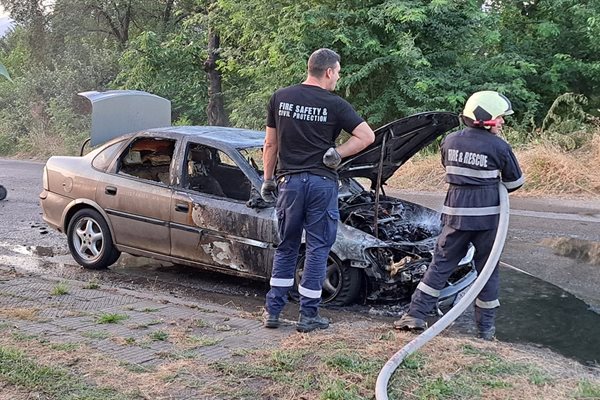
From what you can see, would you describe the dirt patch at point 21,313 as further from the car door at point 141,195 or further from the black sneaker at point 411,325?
the black sneaker at point 411,325

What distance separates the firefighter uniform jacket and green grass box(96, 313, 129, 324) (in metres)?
2.49

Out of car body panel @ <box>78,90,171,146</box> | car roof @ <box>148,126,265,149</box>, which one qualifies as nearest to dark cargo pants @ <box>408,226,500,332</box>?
car roof @ <box>148,126,265,149</box>

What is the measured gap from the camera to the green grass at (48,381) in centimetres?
331

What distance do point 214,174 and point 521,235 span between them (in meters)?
4.71

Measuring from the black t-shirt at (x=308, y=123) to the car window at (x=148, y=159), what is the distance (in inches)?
100

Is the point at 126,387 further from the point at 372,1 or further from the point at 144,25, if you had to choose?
the point at 144,25

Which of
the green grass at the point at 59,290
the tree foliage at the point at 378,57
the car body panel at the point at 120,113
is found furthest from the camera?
the tree foliage at the point at 378,57

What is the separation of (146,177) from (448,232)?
11.7 feet

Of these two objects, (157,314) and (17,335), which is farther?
(157,314)

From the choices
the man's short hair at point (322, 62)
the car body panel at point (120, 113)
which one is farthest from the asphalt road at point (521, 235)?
the man's short hair at point (322, 62)

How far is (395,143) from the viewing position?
6.27m

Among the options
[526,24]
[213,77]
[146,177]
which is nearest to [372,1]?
[526,24]

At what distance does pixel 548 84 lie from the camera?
18.6 metres

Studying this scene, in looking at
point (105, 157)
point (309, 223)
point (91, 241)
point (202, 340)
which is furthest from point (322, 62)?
point (91, 241)
